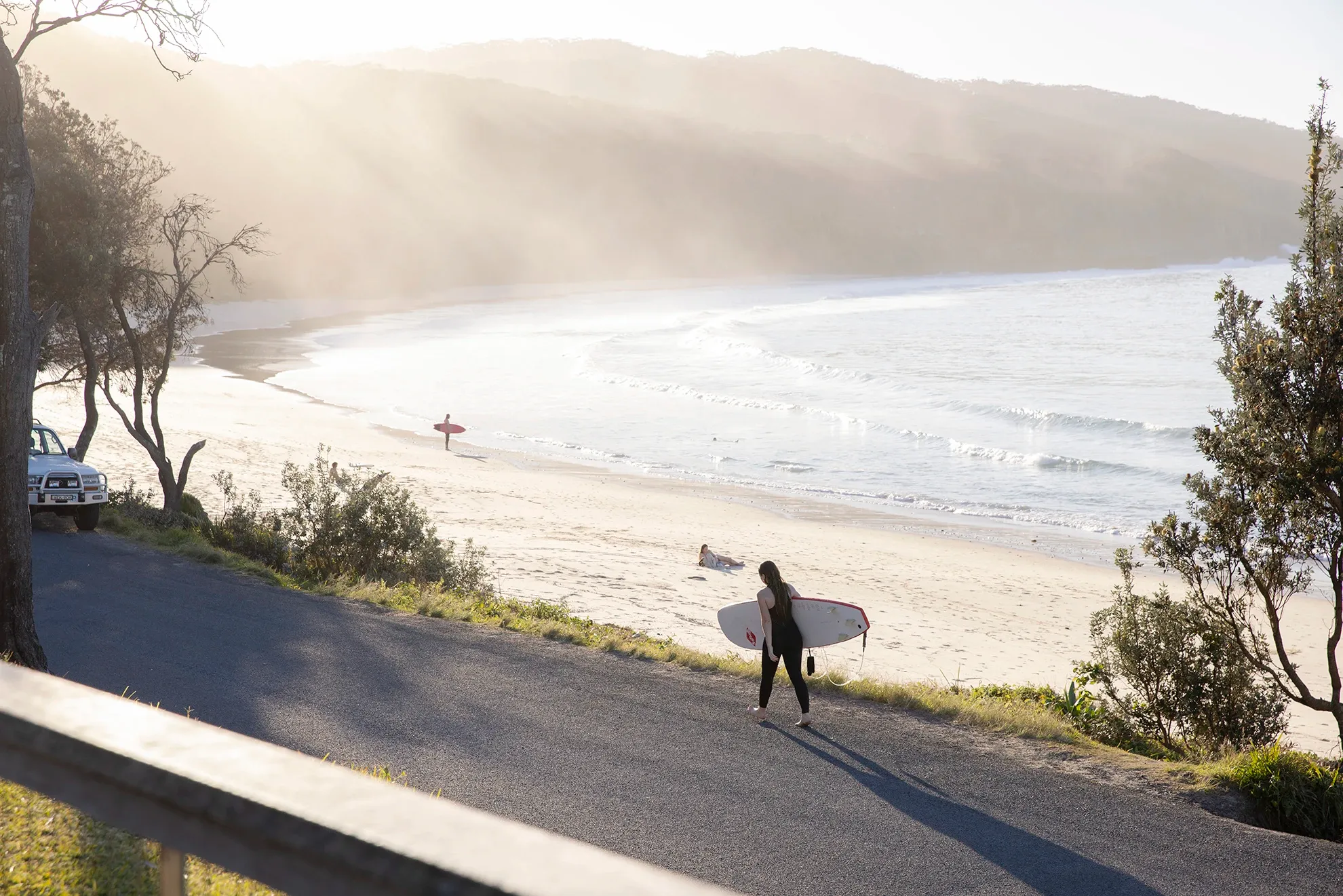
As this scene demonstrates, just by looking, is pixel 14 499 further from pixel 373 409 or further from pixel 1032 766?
pixel 373 409

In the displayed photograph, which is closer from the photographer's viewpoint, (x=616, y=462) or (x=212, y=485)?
(x=212, y=485)

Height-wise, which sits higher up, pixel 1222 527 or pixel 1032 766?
pixel 1222 527

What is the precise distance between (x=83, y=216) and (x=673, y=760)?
1210cm

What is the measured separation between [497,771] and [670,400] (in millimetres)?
38789

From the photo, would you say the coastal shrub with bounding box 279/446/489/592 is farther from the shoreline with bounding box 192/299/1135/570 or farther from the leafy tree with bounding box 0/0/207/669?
the shoreline with bounding box 192/299/1135/570

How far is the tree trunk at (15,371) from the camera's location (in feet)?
24.4

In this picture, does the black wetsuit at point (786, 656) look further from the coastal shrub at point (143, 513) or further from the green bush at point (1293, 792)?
the coastal shrub at point (143, 513)

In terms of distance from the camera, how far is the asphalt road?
631 centimetres

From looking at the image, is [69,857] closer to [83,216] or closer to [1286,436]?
[1286,436]

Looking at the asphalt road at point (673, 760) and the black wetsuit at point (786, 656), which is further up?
the black wetsuit at point (786, 656)

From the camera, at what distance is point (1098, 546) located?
24547mm

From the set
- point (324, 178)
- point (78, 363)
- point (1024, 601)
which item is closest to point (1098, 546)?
point (1024, 601)

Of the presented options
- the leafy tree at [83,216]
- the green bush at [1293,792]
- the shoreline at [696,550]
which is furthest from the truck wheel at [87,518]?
the green bush at [1293,792]

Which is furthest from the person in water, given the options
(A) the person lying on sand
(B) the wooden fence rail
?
(A) the person lying on sand
